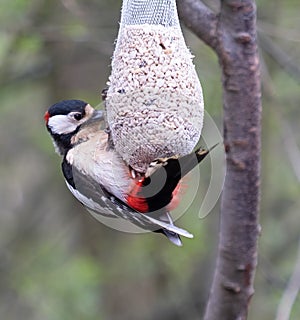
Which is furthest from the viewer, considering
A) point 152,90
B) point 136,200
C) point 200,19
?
point 200,19

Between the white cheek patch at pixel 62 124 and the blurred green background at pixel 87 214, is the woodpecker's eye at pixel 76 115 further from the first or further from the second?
the blurred green background at pixel 87 214

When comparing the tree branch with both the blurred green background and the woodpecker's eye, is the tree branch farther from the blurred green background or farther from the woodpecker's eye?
the blurred green background

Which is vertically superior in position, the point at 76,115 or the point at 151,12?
the point at 151,12

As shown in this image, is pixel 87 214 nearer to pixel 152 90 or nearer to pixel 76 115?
pixel 76 115

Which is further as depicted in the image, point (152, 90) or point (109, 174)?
point (109, 174)

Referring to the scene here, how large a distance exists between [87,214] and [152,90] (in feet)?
11.1

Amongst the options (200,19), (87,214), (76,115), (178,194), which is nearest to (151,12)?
(200,19)

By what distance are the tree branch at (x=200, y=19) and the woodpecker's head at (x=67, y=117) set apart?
0.40 meters

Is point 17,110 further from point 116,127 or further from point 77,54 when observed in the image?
point 116,127

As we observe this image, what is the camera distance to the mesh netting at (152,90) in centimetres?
193

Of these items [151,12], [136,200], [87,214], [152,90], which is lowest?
[87,214]

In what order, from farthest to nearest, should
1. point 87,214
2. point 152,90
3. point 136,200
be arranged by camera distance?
point 87,214, point 136,200, point 152,90

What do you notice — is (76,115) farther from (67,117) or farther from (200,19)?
(200,19)

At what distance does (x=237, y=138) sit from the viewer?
2186mm
